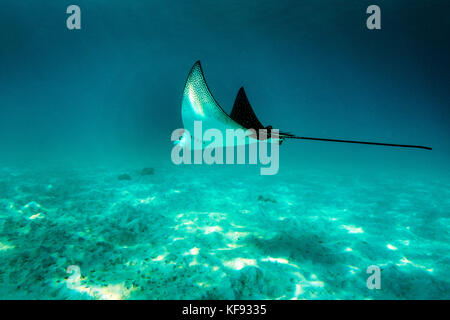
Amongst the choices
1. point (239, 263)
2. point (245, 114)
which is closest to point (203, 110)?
point (245, 114)

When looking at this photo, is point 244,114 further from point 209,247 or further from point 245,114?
point 209,247

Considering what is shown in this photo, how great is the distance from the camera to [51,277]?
2.94 meters

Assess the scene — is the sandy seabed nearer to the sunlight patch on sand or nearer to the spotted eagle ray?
the sunlight patch on sand

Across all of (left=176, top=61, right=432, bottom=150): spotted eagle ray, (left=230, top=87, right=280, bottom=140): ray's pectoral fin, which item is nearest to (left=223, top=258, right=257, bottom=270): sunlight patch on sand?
(left=176, top=61, right=432, bottom=150): spotted eagle ray

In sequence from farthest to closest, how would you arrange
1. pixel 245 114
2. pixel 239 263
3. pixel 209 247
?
pixel 245 114
pixel 209 247
pixel 239 263

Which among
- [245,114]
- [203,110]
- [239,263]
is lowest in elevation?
[239,263]

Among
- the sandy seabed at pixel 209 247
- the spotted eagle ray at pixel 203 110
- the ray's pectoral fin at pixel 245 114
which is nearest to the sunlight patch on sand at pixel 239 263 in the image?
the sandy seabed at pixel 209 247

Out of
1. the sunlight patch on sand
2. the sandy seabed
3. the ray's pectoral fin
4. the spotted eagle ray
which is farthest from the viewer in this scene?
the ray's pectoral fin

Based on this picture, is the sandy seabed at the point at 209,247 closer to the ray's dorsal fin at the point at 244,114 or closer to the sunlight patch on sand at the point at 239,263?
the sunlight patch on sand at the point at 239,263

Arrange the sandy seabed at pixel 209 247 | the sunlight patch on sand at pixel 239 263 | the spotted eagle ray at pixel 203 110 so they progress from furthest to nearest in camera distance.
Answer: the sunlight patch on sand at pixel 239 263, the sandy seabed at pixel 209 247, the spotted eagle ray at pixel 203 110

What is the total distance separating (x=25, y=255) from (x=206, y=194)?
5072 mm

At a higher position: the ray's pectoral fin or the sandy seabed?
the ray's pectoral fin
